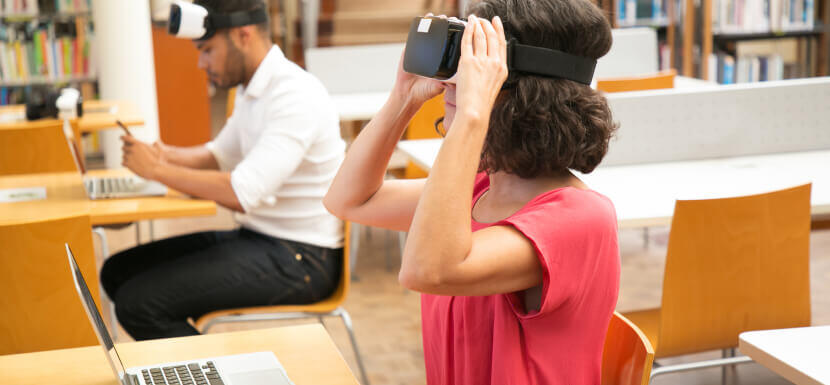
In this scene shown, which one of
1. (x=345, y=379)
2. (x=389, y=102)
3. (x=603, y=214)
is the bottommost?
(x=345, y=379)

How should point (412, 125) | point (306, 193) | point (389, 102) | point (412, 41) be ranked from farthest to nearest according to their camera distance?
point (412, 125)
point (306, 193)
point (389, 102)
point (412, 41)

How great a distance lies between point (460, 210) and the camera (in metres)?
1.09

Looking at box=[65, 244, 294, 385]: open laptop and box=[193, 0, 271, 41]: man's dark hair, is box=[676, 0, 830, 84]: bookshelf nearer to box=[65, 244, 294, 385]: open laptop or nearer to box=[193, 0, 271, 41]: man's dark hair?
box=[193, 0, 271, 41]: man's dark hair

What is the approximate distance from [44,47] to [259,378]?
5393 millimetres

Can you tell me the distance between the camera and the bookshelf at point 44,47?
5910 mm

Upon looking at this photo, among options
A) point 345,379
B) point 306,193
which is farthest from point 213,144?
point 345,379

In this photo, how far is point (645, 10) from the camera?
5.88 m

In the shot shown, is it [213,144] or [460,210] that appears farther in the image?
[213,144]

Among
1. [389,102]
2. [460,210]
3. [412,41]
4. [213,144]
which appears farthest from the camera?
[213,144]

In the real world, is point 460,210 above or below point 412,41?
below

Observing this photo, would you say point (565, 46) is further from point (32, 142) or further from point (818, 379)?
point (32, 142)

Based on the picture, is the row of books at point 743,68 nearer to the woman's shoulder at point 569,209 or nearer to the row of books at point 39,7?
the row of books at point 39,7

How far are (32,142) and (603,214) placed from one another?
2.29 metres

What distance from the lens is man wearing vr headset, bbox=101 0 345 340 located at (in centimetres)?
222
